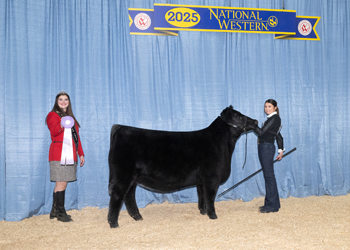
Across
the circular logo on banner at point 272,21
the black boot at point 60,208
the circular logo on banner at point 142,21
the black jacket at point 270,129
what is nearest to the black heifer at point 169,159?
the black jacket at point 270,129

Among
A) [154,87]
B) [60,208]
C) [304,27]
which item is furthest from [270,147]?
[60,208]

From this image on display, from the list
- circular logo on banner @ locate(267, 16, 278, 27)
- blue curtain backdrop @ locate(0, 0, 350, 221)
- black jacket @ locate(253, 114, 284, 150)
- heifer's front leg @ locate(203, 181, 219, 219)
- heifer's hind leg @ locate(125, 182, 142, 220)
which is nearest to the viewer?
heifer's front leg @ locate(203, 181, 219, 219)

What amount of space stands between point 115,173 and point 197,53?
7.20 ft

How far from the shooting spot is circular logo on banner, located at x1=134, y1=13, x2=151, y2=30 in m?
3.95

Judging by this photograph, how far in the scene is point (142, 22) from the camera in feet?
13.0

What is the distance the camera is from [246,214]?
3.49m

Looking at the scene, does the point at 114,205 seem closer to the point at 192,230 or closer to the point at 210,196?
the point at 192,230

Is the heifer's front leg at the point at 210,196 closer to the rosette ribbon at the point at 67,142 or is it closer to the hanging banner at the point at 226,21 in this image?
the rosette ribbon at the point at 67,142

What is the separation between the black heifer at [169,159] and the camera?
9.67 feet

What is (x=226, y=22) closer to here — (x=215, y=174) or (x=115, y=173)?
(x=215, y=174)

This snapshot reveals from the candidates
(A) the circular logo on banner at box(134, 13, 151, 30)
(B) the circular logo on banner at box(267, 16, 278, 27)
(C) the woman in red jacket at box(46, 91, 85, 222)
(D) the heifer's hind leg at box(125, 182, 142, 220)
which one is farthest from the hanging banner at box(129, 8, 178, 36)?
(D) the heifer's hind leg at box(125, 182, 142, 220)

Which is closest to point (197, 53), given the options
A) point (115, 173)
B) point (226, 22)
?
point (226, 22)

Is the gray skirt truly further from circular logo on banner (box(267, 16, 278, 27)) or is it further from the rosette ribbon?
circular logo on banner (box(267, 16, 278, 27))

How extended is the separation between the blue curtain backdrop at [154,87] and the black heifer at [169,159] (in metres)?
0.85
